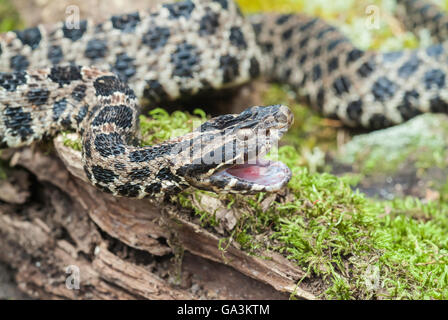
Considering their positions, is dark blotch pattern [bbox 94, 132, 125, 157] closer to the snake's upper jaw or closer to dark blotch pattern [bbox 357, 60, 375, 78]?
the snake's upper jaw

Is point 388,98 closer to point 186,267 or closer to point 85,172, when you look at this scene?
point 186,267

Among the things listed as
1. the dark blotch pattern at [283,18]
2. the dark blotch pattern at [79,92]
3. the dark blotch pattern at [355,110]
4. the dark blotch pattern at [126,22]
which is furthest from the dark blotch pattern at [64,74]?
the dark blotch pattern at [283,18]

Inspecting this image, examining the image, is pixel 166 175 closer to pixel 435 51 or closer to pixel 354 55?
pixel 354 55

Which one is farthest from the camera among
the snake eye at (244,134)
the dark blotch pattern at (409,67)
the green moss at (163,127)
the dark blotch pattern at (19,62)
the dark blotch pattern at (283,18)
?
the dark blotch pattern at (283,18)

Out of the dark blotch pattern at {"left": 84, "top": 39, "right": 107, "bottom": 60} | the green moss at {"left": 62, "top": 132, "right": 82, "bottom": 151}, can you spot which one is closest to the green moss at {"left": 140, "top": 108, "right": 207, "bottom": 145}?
the green moss at {"left": 62, "top": 132, "right": 82, "bottom": 151}

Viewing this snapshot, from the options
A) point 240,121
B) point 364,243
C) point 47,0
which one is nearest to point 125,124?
point 240,121

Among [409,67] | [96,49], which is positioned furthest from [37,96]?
[409,67]

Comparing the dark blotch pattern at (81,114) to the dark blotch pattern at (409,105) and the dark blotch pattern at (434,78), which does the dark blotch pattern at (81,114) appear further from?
the dark blotch pattern at (434,78)
